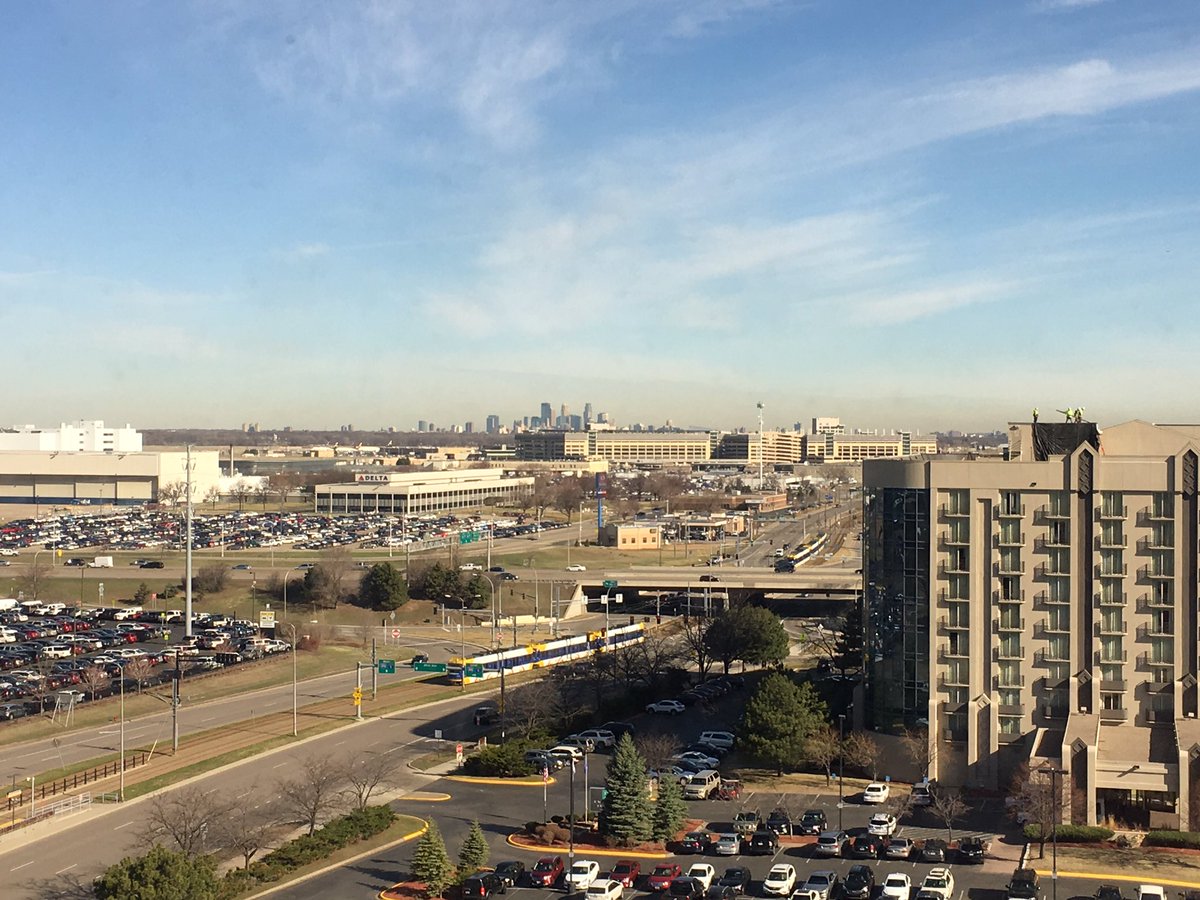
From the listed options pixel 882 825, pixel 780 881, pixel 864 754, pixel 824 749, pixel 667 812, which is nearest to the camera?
pixel 780 881

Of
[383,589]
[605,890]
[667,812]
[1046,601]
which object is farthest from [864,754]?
[383,589]

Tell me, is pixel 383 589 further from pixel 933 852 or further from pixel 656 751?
pixel 933 852

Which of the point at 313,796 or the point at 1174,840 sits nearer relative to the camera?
the point at 1174,840

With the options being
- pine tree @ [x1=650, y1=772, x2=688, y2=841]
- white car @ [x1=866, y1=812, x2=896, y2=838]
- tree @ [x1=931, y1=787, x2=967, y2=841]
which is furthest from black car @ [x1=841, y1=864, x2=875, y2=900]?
pine tree @ [x1=650, y1=772, x2=688, y2=841]

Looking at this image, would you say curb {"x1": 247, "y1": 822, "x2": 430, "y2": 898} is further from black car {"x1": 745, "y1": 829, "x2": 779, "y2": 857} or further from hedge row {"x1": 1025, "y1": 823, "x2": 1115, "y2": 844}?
hedge row {"x1": 1025, "y1": 823, "x2": 1115, "y2": 844}

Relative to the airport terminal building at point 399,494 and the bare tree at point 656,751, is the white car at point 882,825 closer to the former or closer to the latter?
the bare tree at point 656,751

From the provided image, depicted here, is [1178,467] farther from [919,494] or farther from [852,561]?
[852,561]

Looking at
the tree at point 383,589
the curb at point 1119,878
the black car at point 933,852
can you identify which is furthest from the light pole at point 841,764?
the tree at point 383,589
